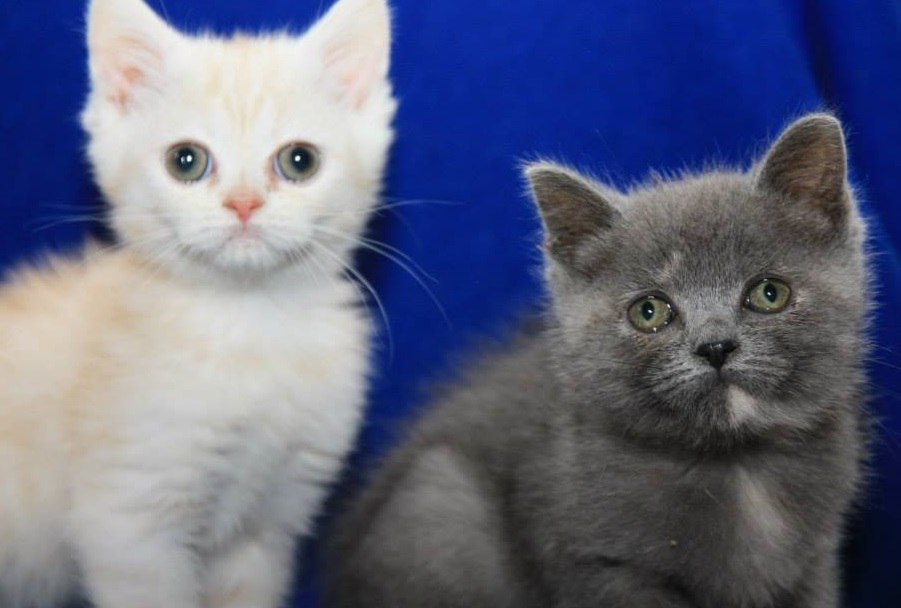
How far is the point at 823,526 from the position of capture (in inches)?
57.9

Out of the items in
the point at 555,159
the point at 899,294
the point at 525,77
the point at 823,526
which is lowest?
the point at 823,526

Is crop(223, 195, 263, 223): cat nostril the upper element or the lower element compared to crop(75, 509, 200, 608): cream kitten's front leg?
upper

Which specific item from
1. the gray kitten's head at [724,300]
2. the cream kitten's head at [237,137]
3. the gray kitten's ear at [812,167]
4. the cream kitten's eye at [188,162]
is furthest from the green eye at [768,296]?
the cream kitten's eye at [188,162]

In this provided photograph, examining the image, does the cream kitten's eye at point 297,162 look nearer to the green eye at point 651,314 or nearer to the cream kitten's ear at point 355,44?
the cream kitten's ear at point 355,44

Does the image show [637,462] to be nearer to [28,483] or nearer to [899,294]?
[899,294]

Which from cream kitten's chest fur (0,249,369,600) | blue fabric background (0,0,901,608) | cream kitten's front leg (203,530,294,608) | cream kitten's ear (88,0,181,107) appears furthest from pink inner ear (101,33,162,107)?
cream kitten's front leg (203,530,294,608)

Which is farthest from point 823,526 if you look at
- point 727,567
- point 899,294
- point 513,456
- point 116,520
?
point 116,520

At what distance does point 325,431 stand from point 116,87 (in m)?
0.61

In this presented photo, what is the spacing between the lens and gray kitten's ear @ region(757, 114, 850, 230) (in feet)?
4.64

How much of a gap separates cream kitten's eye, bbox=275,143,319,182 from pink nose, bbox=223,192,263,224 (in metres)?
0.08

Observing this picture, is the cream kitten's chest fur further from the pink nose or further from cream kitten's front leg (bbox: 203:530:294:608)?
the pink nose

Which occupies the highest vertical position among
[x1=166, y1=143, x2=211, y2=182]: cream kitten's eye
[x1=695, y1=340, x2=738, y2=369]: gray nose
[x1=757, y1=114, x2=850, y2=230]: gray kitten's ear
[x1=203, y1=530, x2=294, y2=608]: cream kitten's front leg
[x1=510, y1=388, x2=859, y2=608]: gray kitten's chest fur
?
[x1=757, y1=114, x2=850, y2=230]: gray kitten's ear

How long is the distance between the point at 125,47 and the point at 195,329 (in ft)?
1.42

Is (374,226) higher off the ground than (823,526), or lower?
higher
